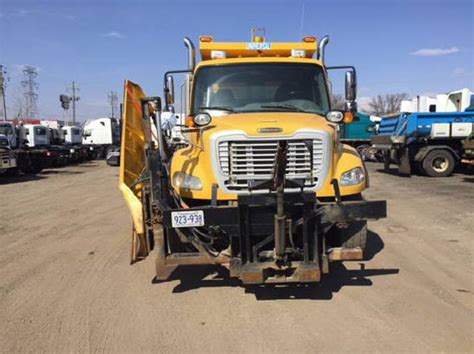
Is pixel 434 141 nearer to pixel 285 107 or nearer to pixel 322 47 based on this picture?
pixel 322 47

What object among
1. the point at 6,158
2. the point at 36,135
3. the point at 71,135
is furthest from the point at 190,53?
the point at 71,135

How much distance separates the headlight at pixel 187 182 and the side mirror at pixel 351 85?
112 inches

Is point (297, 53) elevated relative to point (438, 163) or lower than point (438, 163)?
elevated

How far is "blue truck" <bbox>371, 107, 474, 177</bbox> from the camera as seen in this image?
53.0 feet

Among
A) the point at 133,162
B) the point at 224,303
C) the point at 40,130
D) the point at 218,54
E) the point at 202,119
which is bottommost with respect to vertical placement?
the point at 224,303

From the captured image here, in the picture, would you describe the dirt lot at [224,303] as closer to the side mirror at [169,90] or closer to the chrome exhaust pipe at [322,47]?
the side mirror at [169,90]

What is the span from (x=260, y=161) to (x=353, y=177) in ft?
3.42

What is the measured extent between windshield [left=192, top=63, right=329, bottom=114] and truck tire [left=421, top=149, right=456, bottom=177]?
1149 centimetres

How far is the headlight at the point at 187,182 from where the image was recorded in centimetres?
472

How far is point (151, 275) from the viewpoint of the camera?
5473mm

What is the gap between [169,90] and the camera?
6.44 meters

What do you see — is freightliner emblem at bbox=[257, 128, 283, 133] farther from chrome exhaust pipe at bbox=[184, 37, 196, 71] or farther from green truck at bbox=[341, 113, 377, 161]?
green truck at bbox=[341, 113, 377, 161]

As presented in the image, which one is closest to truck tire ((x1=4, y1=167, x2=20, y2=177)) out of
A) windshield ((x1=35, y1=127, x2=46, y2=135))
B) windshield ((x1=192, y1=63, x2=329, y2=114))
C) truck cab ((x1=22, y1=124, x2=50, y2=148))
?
truck cab ((x1=22, y1=124, x2=50, y2=148))

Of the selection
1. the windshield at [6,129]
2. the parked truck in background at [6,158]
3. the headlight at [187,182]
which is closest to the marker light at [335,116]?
the headlight at [187,182]
